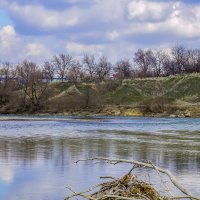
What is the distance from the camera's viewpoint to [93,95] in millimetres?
108500

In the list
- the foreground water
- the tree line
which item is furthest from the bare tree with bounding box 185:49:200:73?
the foreground water

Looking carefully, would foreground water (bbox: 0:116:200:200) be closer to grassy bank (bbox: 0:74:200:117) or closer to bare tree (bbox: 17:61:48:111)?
grassy bank (bbox: 0:74:200:117)

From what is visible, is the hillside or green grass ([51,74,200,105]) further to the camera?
green grass ([51,74,200,105])

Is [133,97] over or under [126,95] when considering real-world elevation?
under

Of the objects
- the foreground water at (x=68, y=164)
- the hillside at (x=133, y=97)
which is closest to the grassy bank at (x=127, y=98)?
the hillside at (x=133, y=97)

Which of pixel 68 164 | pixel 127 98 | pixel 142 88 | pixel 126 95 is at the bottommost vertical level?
pixel 68 164

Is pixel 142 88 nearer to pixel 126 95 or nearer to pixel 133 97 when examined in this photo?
pixel 126 95

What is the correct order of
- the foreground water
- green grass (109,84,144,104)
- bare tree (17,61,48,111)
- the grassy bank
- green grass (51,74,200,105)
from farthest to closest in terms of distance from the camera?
green grass (51,74,200,105) < green grass (109,84,144,104) < bare tree (17,61,48,111) < the grassy bank < the foreground water

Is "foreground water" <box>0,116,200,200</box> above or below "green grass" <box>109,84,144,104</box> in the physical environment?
below

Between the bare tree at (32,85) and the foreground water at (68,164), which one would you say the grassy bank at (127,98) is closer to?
the bare tree at (32,85)

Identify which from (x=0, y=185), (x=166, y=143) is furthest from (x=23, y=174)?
(x=166, y=143)

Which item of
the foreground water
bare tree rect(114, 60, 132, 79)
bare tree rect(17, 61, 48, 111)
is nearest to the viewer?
the foreground water

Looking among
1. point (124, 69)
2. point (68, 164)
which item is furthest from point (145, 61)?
point (68, 164)

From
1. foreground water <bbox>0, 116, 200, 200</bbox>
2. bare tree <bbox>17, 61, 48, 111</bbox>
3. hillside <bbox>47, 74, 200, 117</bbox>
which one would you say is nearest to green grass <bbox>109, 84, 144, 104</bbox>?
hillside <bbox>47, 74, 200, 117</bbox>
